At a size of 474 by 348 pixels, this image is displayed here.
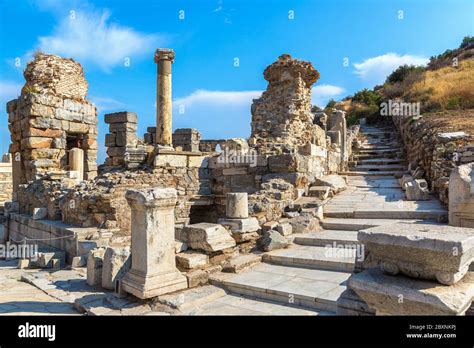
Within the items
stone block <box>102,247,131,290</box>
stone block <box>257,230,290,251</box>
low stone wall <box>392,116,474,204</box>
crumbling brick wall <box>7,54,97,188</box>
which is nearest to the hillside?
low stone wall <box>392,116,474,204</box>

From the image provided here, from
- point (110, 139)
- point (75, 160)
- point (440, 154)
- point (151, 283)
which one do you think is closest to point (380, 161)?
point (440, 154)

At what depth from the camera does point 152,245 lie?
4.53 m

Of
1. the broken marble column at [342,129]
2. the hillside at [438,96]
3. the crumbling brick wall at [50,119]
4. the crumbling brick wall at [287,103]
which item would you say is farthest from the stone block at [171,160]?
the hillside at [438,96]

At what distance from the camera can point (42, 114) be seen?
1205 centimetres

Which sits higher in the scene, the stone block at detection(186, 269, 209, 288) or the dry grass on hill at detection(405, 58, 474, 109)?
the dry grass on hill at detection(405, 58, 474, 109)

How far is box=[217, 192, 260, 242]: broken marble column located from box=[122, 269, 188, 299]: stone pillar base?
1.60 m

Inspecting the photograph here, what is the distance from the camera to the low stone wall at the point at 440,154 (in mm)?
7824

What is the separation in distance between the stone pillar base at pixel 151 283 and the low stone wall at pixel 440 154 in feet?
18.3

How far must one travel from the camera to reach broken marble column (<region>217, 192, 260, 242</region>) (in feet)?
20.4

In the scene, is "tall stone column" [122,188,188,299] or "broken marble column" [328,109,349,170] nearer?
"tall stone column" [122,188,188,299]

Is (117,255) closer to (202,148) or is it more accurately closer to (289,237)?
(289,237)

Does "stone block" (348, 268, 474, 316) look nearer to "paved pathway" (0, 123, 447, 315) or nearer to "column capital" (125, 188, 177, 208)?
"paved pathway" (0, 123, 447, 315)

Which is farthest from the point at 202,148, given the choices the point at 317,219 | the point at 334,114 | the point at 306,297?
the point at 306,297
